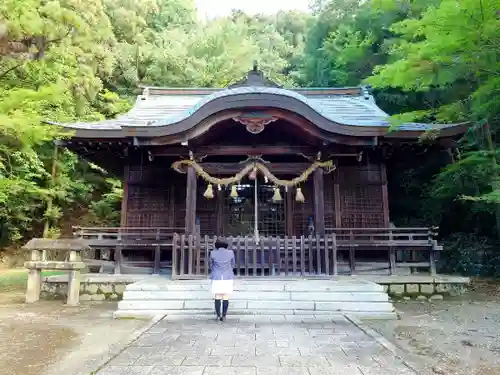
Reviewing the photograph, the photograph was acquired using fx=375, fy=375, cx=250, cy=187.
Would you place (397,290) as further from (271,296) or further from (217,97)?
(217,97)

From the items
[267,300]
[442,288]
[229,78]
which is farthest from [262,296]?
[229,78]

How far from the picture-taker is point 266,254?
8672mm

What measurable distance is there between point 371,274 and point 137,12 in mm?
23954

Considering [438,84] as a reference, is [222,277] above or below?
below

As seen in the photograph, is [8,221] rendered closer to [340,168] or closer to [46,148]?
[46,148]

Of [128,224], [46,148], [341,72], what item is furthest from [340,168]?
[46,148]

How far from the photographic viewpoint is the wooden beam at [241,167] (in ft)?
32.0

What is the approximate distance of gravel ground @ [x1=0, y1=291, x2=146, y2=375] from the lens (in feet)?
14.1

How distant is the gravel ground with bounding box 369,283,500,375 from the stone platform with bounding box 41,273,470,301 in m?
0.38

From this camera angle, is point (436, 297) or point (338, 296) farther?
point (436, 297)

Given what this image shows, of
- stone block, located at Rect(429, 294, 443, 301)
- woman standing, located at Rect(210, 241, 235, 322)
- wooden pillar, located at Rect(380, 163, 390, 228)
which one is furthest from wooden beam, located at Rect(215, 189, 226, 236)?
stone block, located at Rect(429, 294, 443, 301)

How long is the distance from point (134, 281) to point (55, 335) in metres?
3.10

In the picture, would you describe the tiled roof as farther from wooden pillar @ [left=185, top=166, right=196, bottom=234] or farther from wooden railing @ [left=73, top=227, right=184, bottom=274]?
wooden railing @ [left=73, top=227, right=184, bottom=274]

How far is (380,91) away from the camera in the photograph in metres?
17.0
